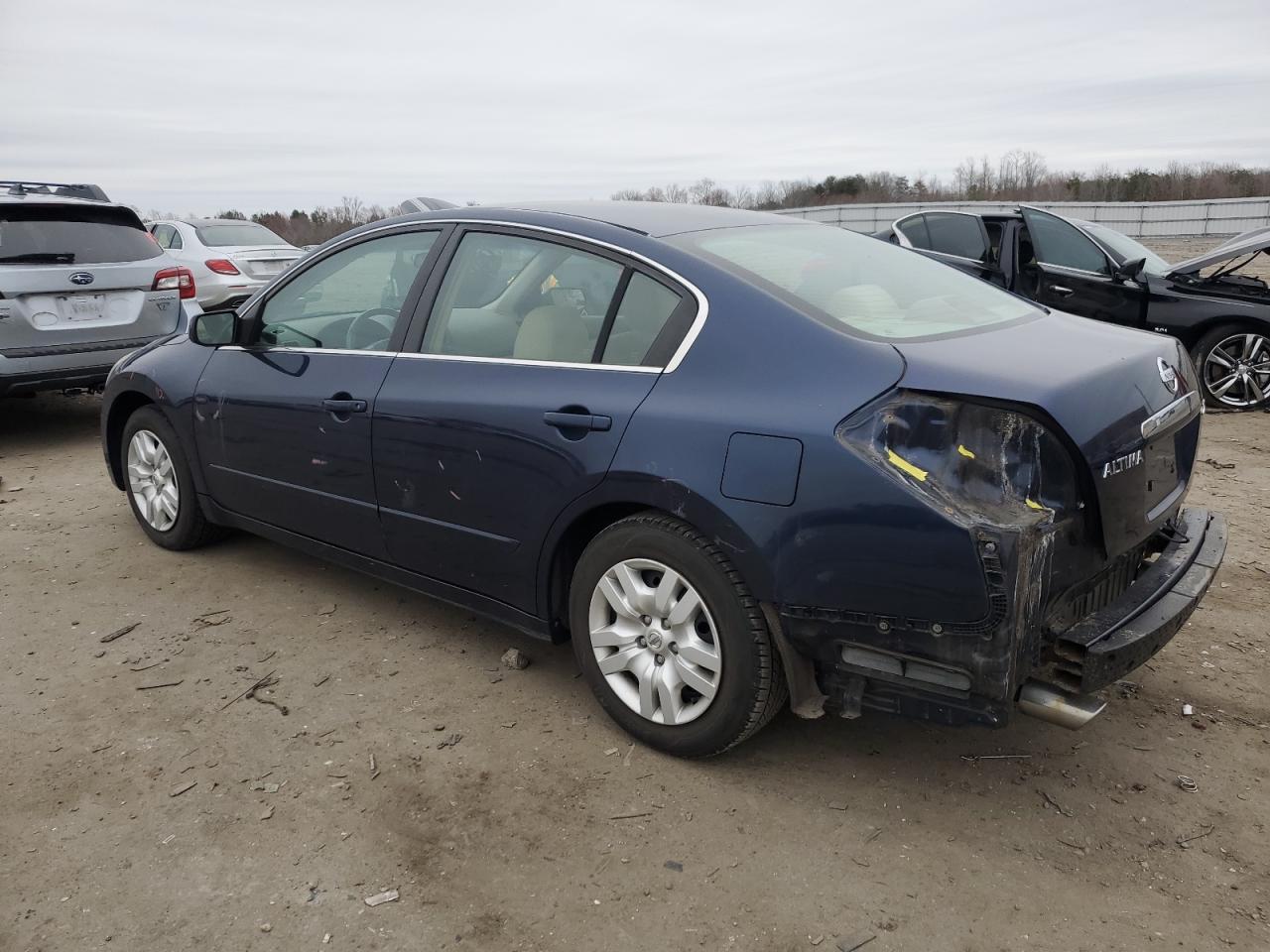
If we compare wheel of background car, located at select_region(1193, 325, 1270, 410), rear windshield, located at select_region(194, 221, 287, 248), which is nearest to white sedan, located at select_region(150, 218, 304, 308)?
rear windshield, located at select_region(194, 221, 287, 248)

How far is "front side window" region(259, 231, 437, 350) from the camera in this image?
3.73 metres

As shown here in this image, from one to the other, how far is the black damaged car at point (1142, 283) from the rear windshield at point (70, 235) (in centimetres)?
593

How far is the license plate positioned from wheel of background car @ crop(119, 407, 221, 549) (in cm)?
263

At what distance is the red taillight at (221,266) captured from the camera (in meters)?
11.5

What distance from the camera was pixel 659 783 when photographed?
9.55ft

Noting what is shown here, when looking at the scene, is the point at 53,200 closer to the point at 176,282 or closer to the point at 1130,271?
the point at 176,282

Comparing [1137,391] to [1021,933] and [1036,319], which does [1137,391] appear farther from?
[1021,933]

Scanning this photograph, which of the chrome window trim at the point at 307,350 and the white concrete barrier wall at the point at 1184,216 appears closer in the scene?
the chrome window trim at the point at 307,350

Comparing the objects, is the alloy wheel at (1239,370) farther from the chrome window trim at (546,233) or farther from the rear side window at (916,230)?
the chrome window trim at (546,233)

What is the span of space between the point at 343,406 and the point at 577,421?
116cm

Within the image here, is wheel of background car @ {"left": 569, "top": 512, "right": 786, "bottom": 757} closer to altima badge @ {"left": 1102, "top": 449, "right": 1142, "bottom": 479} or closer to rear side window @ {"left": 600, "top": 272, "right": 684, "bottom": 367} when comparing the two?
rear side window @ {"left": 600, "top": 272, "right": 684, "bottom": 367}

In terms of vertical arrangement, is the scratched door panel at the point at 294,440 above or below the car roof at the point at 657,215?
below

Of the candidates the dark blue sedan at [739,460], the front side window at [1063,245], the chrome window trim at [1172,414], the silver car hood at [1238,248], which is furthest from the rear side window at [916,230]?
the chrome window trim at [1172,414]

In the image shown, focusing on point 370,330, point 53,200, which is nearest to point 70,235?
point 53,200
